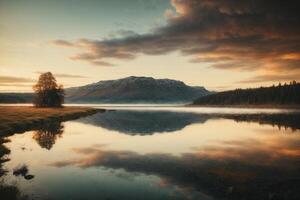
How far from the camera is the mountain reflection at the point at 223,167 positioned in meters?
17.2

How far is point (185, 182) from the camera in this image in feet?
63.5

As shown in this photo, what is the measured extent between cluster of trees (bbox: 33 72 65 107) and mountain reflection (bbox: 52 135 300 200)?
10379 centimetres

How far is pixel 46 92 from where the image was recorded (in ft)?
430

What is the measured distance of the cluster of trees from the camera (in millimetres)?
130375

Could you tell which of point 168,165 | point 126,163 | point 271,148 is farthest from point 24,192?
point 271,148

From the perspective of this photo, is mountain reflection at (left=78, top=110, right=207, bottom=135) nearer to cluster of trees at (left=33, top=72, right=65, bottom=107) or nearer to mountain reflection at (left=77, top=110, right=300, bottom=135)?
mountain reflection at (left=77, top=110, right=300, bottom=135)

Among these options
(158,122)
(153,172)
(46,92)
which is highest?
(46,92)

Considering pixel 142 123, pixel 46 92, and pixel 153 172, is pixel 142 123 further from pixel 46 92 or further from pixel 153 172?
pixel 46 92

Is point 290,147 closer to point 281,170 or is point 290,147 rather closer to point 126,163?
point 281,170

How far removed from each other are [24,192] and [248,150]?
25700 millimetres

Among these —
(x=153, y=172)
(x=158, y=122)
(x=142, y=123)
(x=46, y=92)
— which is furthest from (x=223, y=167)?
(x=46, y=92)

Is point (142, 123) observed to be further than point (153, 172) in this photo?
Yes

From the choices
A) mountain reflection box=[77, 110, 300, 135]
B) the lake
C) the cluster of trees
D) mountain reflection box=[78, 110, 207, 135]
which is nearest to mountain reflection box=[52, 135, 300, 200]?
the lake

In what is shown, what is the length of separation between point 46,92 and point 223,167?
12120 cm
